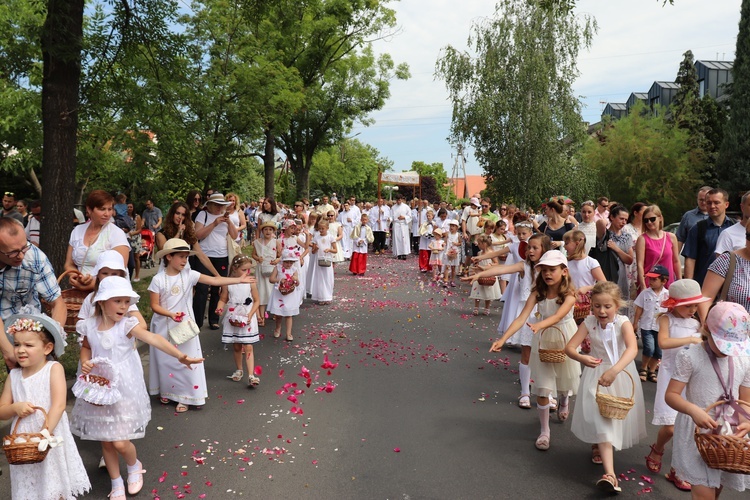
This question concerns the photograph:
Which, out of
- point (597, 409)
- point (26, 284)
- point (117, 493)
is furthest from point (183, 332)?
point (597, 409)

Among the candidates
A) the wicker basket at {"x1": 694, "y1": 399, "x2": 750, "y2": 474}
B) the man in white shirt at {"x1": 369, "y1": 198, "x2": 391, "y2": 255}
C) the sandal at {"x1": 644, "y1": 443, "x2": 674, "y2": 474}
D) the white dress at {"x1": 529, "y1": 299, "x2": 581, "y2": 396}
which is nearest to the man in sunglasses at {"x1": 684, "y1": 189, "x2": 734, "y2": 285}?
the white dress at {"x1": 529, "y1": 299, "x2": 581, "y2": 396}

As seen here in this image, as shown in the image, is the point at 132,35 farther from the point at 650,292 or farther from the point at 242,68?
the point at 650,292

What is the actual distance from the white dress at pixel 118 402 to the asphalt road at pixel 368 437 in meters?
0.48

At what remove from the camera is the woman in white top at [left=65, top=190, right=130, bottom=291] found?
250 inches

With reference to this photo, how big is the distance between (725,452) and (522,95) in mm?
27209

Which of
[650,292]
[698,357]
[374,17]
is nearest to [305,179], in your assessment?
[374,17]

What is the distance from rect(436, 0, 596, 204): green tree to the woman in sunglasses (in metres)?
21.5

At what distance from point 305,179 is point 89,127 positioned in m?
27.1

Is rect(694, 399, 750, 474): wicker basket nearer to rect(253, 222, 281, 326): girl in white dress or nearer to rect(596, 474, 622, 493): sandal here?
rect(596, 474, 622, 493): sandal

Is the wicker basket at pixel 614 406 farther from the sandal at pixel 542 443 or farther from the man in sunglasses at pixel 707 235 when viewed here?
the man in sunglasses at pixel 707 235

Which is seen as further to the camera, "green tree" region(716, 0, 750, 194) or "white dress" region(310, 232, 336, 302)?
"green tree" region(716, 0, 750, 194)

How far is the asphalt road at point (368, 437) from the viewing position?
15.4 ft

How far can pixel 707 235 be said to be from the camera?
7.38 metres

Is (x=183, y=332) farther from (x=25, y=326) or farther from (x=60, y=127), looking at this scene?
(x=60, y=127)
